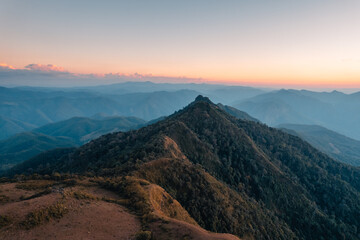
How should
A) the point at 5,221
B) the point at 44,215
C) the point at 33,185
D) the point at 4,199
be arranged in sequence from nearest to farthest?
the point at 5,221, the point at 44,215, the point at 4,199, the point at 33,185

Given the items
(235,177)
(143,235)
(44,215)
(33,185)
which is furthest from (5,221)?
(235,177)

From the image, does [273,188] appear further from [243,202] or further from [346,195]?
[346,195]

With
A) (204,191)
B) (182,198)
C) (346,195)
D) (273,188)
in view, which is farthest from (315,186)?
(182,198)

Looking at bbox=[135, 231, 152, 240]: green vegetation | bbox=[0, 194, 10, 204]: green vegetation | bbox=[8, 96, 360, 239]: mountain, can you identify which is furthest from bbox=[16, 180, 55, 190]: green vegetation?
bbox=[135, 231, 152, 240]: green vegetation

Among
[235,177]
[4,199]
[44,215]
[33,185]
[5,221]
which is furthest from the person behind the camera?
[235,177]

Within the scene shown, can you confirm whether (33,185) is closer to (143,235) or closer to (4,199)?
(4,199)

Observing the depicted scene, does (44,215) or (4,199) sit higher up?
(44,215)

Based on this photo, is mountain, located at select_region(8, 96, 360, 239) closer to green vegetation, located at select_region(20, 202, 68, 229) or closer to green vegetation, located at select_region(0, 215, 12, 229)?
green vegetation, located at select_region(20, 202, 68, 229)

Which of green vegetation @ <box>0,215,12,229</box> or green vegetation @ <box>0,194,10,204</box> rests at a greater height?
green vegetation @ <box>0,215,12,229</box>
